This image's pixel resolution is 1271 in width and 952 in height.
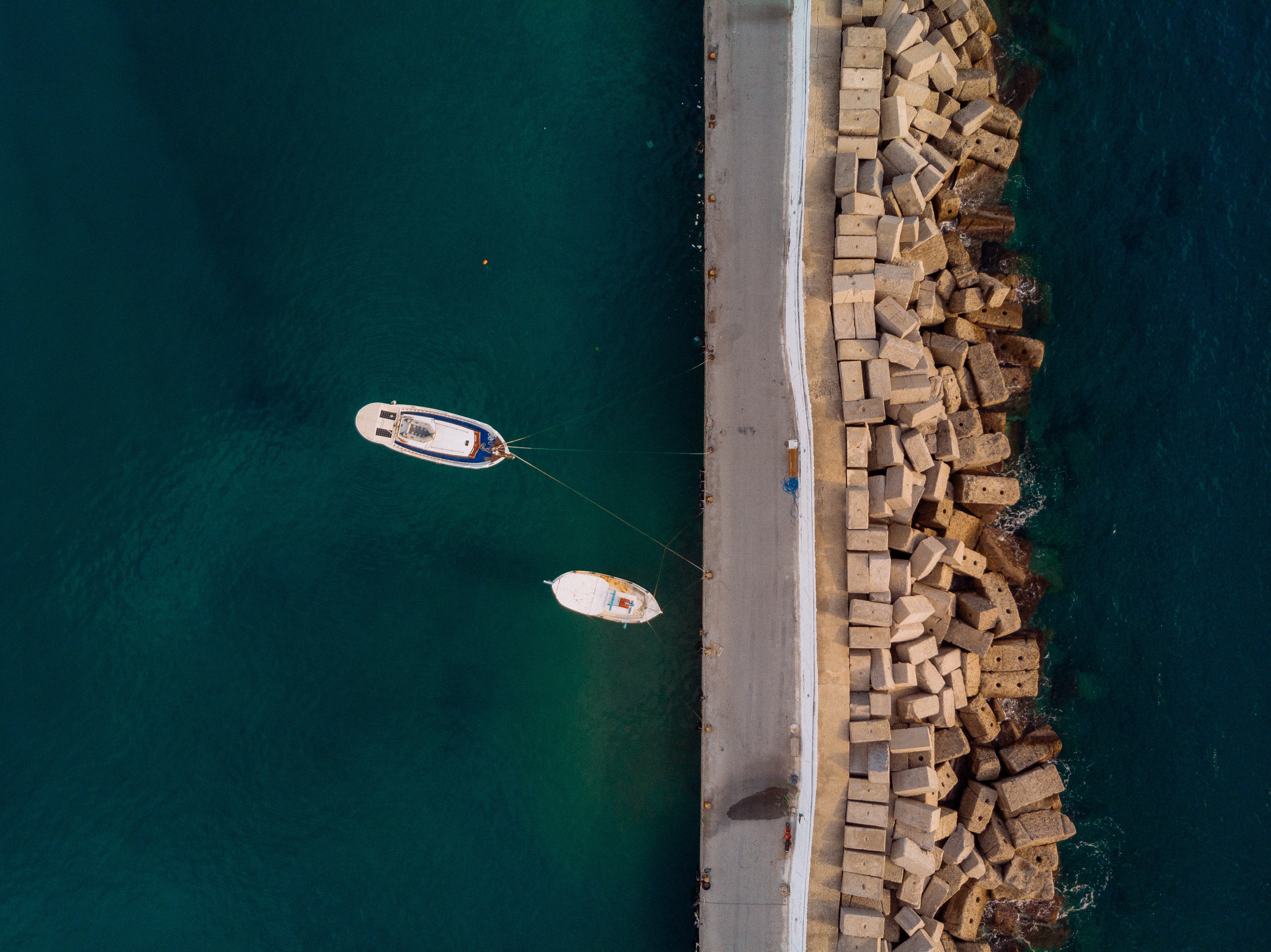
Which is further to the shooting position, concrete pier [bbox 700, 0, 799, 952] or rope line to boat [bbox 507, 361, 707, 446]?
rope line to boat [bbox 507, 361, 707, 446]

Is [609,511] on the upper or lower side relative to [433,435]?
lower

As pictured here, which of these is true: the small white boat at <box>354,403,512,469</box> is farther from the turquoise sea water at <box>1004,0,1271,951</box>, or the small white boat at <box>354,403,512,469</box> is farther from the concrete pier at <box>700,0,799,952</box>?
the turquoise sea water at <box>1004,0,1271,951</box>

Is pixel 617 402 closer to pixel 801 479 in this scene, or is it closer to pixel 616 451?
pixel 616 451

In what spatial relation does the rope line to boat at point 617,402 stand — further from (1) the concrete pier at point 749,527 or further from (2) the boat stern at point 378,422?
(2) the boat stern at point 378,422

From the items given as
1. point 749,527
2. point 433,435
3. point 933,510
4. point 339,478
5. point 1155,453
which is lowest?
point 749,527

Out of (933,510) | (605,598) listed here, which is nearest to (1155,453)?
(933,510)

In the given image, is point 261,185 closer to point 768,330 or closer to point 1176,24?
point 768,330

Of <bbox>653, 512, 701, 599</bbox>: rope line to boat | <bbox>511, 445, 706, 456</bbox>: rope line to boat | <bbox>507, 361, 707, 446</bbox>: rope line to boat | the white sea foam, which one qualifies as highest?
<bbox>507, 361, 707, 446</bbox>: rope line to boat

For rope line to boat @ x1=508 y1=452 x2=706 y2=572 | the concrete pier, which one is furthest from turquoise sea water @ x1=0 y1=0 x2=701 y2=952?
the concrete pier
